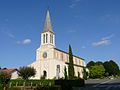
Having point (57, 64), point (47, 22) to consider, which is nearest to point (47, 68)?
point (57, 64)

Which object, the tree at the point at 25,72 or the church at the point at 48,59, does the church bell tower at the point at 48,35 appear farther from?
the tree at the point at 25,72

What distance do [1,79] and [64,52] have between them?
6673cm

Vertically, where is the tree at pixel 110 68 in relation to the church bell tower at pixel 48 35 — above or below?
below

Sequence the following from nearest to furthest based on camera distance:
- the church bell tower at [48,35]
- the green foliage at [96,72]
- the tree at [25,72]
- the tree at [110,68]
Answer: the tree at [25,72], the church bell tower at [48,35], the green foliage at [96,72], the tree at [110,68]

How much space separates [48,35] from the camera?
294 feet

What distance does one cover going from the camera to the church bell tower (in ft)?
294

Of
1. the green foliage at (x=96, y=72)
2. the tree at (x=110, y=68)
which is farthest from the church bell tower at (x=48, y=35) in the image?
the tree at (x=110, y=68)

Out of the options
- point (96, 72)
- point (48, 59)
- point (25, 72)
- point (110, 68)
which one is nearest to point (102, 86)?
point (25, 72)

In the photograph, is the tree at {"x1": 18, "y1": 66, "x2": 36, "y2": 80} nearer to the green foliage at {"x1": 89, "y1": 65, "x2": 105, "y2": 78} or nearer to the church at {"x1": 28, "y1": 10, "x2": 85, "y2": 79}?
the church at {"x1": 28, "y1": 10, "x2": 85, "y2": 79}

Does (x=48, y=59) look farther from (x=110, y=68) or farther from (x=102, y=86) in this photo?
(x=110, y=68)

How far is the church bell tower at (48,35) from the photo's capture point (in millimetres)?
89750

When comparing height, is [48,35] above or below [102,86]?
above

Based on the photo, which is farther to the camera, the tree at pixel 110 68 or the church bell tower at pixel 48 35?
the tree at pixel 110 68

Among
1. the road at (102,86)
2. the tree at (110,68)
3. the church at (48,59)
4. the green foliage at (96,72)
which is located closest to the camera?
the road at (102,86)
